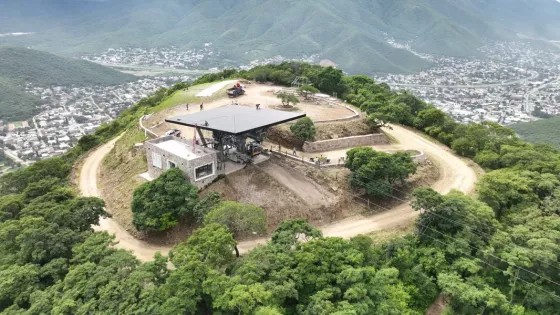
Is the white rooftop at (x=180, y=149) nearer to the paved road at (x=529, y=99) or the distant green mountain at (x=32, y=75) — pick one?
the distant green mountain at (x=32, y=75)

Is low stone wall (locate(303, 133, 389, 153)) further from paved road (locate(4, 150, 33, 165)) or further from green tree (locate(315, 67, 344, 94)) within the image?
paved road (locate(4, 150, 33, 165))

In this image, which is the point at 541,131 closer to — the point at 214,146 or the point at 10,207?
the point at 214,146

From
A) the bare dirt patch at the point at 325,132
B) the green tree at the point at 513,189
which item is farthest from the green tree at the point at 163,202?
the green tree at the point at 513,189

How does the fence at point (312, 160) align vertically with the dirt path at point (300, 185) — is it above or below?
above

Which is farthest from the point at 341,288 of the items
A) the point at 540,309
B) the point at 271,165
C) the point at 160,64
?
the point at 160,64

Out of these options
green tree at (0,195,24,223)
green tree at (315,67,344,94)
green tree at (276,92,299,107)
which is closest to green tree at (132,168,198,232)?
green tree at (0,195,24,223)
